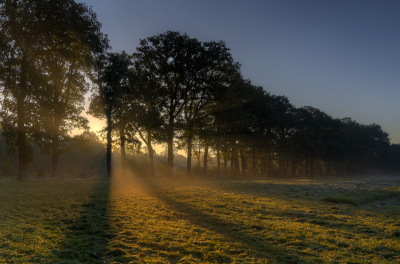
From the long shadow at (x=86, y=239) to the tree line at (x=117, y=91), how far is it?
56.2 feet

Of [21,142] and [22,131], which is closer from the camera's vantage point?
[22,131]

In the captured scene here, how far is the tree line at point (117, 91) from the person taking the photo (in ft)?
66.5

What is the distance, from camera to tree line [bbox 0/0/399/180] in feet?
66.5

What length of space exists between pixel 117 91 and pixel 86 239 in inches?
1145

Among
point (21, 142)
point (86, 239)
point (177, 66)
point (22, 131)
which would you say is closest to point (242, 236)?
point (86, 239)

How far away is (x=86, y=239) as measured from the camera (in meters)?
5.18

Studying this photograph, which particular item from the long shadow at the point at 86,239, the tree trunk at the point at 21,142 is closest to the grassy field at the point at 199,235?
the long shadow at the point at 86,239

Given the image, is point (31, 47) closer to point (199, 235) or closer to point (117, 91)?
point (117, 91)

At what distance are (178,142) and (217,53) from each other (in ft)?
39.0

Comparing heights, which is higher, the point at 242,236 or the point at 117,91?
the point at 117,91

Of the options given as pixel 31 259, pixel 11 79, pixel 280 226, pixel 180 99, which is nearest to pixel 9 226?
pixel 31 259

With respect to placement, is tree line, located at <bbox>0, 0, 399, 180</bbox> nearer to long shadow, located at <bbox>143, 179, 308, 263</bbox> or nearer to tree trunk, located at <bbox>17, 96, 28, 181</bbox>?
tree trunk, located at <bbox>17, 96, 28, 181</bbox>

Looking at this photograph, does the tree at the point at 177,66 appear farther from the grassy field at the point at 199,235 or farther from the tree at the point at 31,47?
the grassy field at the point at 199,235

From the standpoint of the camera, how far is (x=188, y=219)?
23.9 feet
